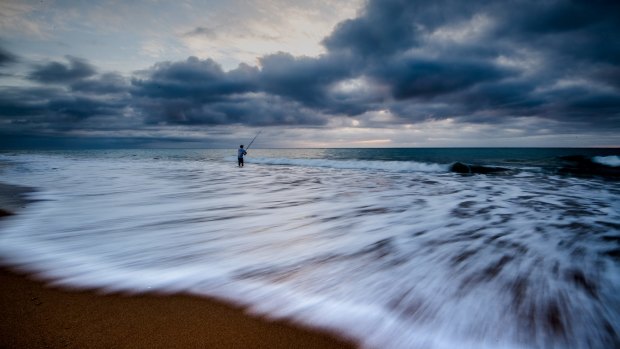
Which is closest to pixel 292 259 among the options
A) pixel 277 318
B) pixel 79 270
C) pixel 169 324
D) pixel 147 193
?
pixel 277 318

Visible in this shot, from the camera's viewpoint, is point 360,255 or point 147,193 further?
point 147,193

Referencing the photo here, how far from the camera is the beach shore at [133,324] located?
1.58 metres

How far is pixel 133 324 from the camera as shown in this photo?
1.73m

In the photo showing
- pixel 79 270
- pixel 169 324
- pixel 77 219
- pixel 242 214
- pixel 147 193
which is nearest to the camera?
pixel 169 324

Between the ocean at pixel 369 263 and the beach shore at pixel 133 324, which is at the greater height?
the beach shore at pixel 133 324

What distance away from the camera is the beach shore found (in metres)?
1.58

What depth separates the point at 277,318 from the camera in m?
1.88

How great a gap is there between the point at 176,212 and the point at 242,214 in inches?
48.8

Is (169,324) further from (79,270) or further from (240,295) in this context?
(79,270)

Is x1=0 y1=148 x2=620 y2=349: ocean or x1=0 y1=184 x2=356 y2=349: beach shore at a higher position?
x1=0 y1=184 x2=356 y2=349: beach shore

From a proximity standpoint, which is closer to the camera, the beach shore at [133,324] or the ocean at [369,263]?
the beach shore at [133,324]

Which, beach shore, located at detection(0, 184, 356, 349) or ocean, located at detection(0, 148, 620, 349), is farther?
ocean, located at detection(0, 148, 620, 349)

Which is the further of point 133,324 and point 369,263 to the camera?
point 369,263

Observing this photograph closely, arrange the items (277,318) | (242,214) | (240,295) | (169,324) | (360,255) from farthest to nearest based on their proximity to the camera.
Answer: (242,214), (360,255), (240,295), (277,318), (169,324)
